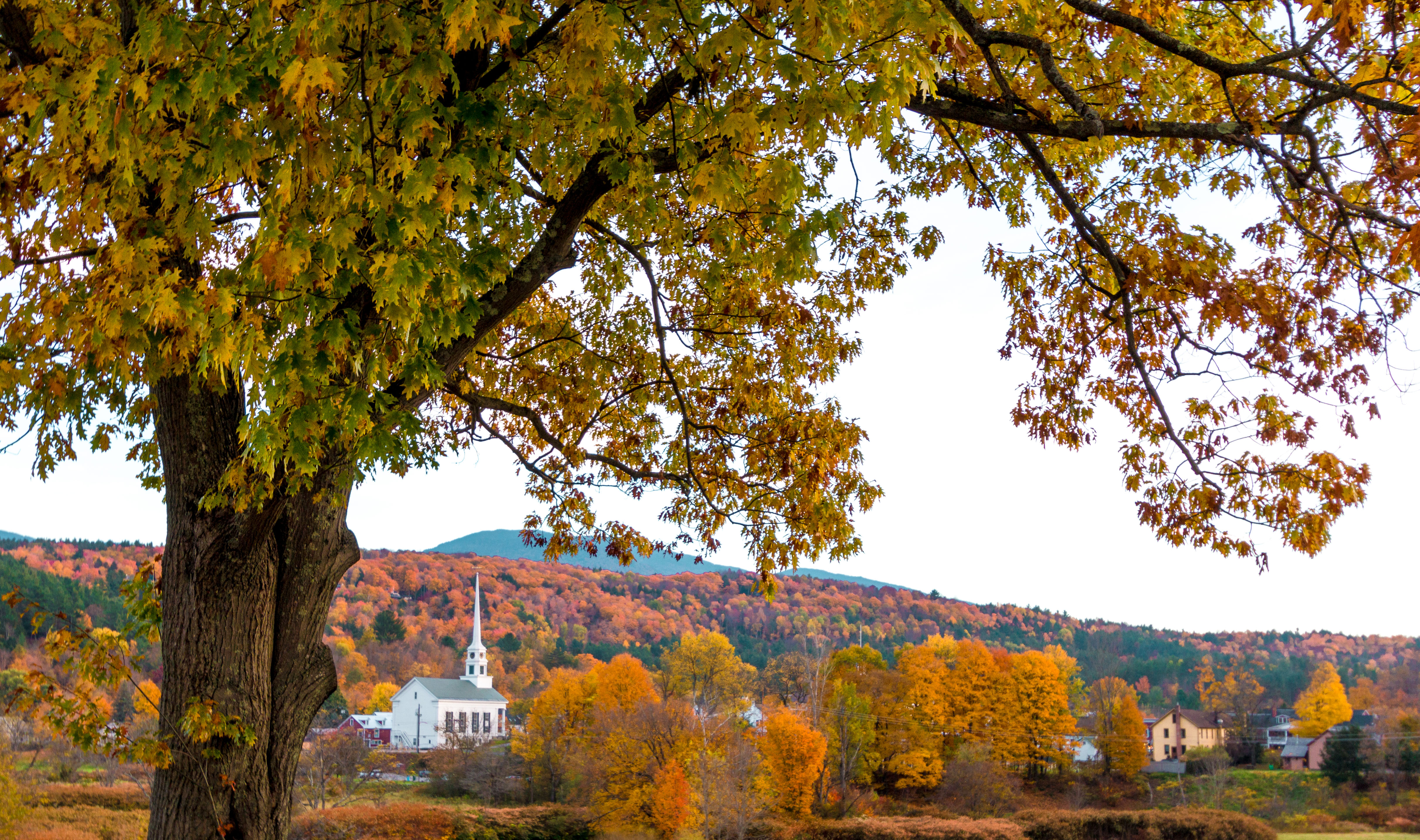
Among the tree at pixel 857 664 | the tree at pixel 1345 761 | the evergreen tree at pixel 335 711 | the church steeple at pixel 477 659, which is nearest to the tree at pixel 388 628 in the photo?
the church steeple at pixel 477 659

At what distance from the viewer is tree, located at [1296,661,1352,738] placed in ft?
215

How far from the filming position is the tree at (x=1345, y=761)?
1922 inches

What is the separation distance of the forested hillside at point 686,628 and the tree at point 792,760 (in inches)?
1289

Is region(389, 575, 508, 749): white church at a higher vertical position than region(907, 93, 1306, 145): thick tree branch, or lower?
lower

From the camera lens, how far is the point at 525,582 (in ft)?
328

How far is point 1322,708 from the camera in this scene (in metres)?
66.6

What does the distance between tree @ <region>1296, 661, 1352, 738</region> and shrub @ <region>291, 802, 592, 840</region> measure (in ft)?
184

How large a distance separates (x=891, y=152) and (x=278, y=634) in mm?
6472

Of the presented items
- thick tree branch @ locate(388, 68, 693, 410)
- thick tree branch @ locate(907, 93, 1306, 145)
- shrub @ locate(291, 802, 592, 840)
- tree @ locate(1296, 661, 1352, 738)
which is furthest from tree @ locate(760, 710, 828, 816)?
tree @ locate(1296, 661, 1352, 738)

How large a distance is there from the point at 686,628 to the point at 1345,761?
155 ft

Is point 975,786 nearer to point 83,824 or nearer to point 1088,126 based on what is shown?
point 83,824

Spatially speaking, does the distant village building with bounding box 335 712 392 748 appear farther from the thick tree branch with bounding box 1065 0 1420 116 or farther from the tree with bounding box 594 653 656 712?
the thick tree branch with bounding box 1065 0 1420 116

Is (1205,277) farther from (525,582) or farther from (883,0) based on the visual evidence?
(525,582)

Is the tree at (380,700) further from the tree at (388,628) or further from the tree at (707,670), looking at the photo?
the tree at (707,670)
